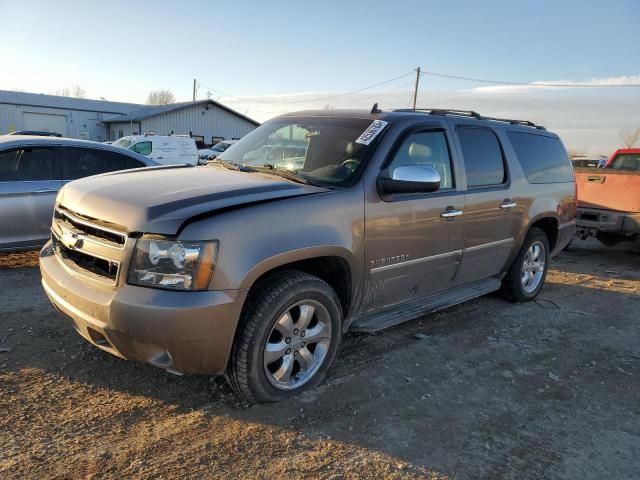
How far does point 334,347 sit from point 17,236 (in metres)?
4.16

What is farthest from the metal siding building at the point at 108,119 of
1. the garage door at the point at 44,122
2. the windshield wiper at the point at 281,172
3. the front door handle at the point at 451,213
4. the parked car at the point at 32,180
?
the front door handle at the point at 451,213

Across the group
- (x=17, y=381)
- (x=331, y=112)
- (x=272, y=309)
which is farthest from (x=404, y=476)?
(x=331, y=112)

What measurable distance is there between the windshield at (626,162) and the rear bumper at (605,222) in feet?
6.46

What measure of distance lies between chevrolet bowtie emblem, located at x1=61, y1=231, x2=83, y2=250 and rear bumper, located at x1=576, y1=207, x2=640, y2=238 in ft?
26.2

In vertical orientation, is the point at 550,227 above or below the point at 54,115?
below

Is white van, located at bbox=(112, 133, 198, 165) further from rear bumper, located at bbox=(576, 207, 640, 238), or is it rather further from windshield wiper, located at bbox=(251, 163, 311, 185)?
windshield wiper, located at bbox=(251, 163, 311, 185)

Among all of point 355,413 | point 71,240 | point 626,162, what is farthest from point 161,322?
point 626,162

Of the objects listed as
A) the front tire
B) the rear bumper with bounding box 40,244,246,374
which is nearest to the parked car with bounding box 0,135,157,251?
the rear bumper with bounding box 40,244,246,374

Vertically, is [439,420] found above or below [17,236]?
below

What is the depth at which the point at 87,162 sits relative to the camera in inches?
250

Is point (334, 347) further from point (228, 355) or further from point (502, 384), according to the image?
point (502, 384)

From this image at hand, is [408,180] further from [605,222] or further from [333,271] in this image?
[605,222]

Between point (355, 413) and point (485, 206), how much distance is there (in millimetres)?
2290

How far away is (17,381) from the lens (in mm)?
3262
